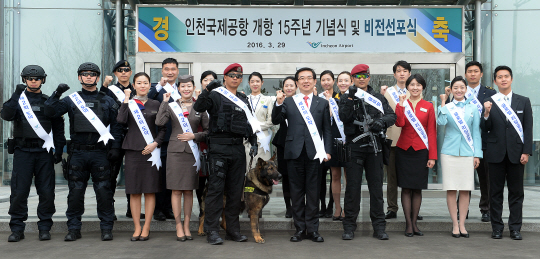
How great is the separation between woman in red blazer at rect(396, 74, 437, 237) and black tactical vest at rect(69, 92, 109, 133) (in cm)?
341

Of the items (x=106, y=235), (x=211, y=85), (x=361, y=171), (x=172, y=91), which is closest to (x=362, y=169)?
(x=361, y=171)

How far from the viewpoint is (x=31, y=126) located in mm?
5527

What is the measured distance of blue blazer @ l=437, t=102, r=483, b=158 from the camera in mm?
5887

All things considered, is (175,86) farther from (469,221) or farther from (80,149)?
(469,221)

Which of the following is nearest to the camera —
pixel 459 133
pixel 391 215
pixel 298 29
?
pixel 459 133

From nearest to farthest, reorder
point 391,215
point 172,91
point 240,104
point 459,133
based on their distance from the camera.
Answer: point 240,104, point 459,133, point 172,91, point 391,215

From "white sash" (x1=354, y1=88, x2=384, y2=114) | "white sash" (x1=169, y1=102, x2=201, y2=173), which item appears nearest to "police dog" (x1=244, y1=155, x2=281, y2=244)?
"white sash" (x1=169, y1=102, x2=201, y2=173)

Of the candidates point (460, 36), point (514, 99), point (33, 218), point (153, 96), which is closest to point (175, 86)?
point (153, 96)

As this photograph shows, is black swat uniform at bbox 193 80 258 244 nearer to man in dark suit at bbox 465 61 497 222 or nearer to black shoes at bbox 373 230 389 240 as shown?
black shoes at bbox 373 230 389 240

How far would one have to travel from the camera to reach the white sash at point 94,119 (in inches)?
219

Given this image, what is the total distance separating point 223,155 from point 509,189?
3.40m

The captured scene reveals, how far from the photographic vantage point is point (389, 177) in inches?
272

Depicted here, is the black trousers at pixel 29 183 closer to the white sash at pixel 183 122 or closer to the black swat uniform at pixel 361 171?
the white sash at pixel 183 122

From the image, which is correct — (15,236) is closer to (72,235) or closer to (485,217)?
(72,235)
